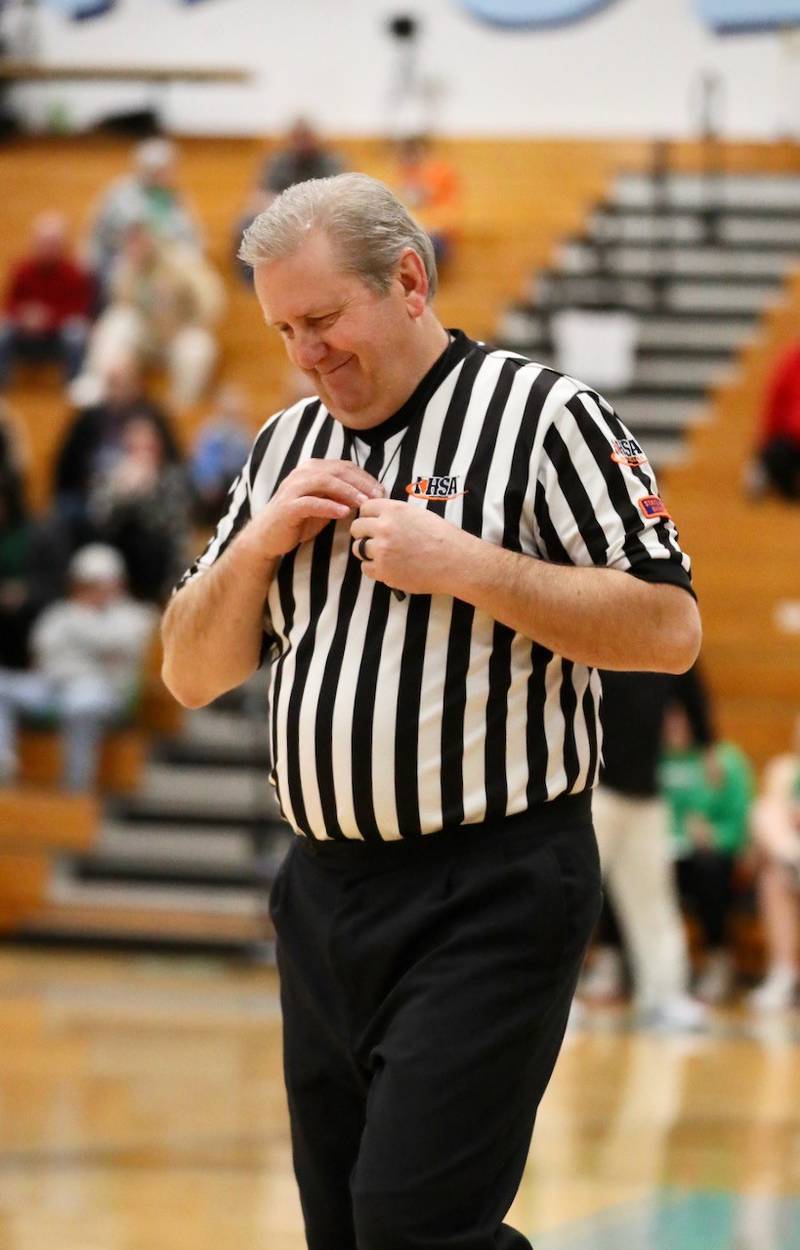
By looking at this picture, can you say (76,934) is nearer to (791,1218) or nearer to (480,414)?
(791,1218)

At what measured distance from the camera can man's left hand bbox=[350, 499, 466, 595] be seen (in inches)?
107

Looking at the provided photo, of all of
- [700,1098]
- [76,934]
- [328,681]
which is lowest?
[76,934]

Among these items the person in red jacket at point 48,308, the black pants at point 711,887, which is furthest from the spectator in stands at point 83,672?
the person in red jacket at point 48,308

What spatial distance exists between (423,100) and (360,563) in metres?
12.6

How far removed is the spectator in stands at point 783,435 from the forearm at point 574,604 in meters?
8.25

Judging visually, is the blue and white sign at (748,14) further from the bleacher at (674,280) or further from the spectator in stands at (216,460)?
the spectator in stands at (216,460)

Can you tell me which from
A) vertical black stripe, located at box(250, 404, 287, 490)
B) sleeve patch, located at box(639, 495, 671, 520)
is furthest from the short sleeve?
vertical black stripe, located at box(250, 404, 287, 490)

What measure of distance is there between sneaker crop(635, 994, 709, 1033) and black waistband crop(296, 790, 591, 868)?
5.35 m

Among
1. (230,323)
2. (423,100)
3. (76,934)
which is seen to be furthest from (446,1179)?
(423,100)

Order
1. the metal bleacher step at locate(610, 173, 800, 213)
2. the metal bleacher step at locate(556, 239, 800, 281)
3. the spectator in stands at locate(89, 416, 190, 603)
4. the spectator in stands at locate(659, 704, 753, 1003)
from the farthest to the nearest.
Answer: the metal bleacher step at locate(610, 173, 800, 213)
the metal bleacher step at locate(556, 239, 800, 281)
the spectator in stands at locate(89, 416, 190, 603)
the spectator in stands at locate(659, 704, 753, 1003)

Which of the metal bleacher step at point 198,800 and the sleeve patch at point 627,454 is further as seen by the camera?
the metal bleacher step at point 198,800

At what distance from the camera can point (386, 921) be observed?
283 centimetres

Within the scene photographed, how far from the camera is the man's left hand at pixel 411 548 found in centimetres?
272

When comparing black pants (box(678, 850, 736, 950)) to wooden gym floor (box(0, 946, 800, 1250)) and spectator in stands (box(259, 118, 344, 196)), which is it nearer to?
wooden gym floor (box(0, 946, 800, 1250))
